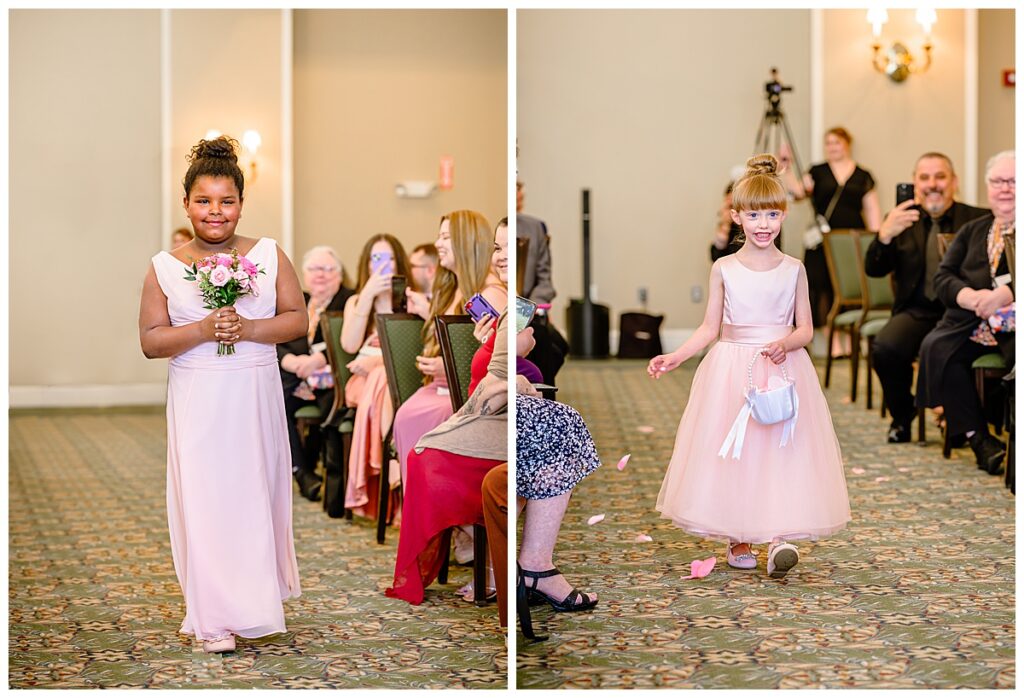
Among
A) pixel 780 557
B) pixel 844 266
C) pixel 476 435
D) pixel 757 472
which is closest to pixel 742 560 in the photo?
pixel 780 557

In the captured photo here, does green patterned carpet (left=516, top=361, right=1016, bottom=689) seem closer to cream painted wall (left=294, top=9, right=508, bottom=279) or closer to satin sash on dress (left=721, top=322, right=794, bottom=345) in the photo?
satin sash on dress (left=721, top=322, right=794, bottom=345)

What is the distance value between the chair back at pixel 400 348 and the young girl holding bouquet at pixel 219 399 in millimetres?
974

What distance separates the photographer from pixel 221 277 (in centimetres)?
324

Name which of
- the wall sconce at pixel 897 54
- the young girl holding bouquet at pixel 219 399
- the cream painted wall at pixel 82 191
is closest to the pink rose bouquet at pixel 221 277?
the young girl holding bouquet at pixel 219 399

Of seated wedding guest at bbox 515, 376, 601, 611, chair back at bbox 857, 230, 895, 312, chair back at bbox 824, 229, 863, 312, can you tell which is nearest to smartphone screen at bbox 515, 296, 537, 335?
seated wedding guest at bbox 515, 376, 601, 611

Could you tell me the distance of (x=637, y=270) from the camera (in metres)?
5.58

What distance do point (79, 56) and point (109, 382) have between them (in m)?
2.14

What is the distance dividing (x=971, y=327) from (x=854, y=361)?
17.6 inches

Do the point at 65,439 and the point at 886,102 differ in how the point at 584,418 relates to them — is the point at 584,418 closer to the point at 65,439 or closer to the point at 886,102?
the point at 65,439

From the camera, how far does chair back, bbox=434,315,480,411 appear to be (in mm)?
3672

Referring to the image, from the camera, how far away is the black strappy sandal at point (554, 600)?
334 cm

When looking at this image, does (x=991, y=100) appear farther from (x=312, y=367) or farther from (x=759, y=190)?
(x=759, y=190)

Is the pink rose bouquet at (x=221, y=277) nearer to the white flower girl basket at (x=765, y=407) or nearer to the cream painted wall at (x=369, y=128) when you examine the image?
the white flower girl basket at (x=765, y=407)

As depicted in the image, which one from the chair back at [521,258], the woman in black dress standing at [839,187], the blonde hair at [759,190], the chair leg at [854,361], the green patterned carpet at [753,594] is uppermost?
the woman in black dress standing at [839,187]
